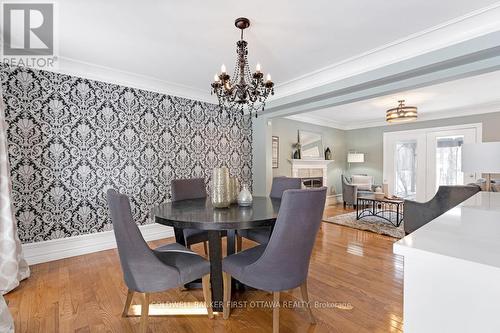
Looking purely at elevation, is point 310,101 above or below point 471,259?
above

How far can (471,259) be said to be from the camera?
0.63m

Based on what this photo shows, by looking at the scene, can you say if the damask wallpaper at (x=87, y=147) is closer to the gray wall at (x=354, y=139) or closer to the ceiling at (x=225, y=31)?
the ceiling at (x=225, y=31)

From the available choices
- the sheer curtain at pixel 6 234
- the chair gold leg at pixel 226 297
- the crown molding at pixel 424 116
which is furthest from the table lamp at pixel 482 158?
the sheer curtain at pixel 6 234

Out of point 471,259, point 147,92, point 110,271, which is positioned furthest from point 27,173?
point 471,259

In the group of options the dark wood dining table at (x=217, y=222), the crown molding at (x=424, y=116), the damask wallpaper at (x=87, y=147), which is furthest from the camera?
the crown molding at (x=424, y=116)

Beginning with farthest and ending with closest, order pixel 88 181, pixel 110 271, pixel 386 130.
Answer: pixel 386 130 < pixel 88 181 < pixel 110 271

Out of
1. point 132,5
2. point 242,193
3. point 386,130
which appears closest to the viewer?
point 132,5

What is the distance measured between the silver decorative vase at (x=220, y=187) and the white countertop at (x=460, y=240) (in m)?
1.43

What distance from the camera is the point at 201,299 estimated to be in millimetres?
2006

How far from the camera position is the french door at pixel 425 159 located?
5293mm

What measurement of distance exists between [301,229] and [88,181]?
2855 millimetres

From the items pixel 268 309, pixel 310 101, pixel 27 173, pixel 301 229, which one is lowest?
pixel 268 309

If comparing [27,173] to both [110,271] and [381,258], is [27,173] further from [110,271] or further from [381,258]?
[381,258]

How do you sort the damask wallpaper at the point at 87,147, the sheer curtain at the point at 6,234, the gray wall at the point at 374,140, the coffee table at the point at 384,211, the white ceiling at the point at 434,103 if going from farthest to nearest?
1. the gray wall at the point at 374,140
2. the coffee table at the point at 384,211
3. the white ceiling at the point at 434,103
4. the damask wallpaper at the point at 87,147
5. the sheer curtain at the point at 6,234
